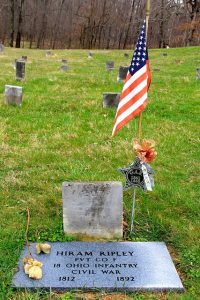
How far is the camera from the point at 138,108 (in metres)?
3.96

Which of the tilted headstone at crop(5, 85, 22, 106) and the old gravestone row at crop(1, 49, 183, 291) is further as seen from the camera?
the tilted headstone at crop(5, 85, 22, 106)

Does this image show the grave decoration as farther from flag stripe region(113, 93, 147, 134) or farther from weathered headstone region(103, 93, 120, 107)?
weathered headstone region(103, 93, 120, 107)

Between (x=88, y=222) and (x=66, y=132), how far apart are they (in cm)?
365

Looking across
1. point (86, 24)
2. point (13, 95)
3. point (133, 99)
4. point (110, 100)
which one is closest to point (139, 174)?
point (133, 99)

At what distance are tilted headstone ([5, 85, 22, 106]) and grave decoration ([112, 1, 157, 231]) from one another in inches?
214

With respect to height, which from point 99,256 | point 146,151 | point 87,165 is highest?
point 146,151

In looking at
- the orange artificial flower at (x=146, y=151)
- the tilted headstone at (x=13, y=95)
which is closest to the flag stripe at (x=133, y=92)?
the orange artificial flower at (x=146, y=151)

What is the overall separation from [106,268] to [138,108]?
60.0 inches

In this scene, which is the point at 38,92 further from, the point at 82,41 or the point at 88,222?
the point at 82,41

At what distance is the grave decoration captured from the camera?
3.86 metres

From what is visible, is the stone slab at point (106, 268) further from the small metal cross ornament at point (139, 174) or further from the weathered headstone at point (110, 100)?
the weathered headstone at point (110, 100)

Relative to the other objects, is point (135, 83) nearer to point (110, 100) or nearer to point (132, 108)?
point (132, 108)

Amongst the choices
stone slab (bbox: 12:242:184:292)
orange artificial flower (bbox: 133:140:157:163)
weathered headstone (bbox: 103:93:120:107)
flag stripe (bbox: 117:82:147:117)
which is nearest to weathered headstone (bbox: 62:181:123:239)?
stone slab (bbox: 12:242:184:292)

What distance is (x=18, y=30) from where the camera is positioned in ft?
133
